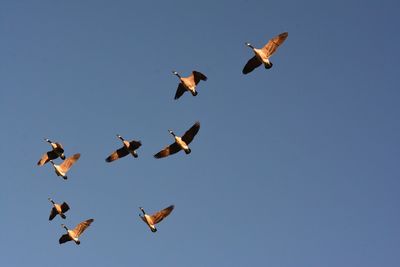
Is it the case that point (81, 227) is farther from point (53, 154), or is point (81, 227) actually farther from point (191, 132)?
point (191, 132)

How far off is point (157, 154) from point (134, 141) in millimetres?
3747

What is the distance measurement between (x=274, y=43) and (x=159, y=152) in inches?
484

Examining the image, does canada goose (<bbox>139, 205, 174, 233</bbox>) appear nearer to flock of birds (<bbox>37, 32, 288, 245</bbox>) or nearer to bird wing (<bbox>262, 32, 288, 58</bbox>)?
flock of birds (<bbox>37, 32, 288, 245</bbox>)

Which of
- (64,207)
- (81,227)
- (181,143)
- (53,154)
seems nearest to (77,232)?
(81,227)

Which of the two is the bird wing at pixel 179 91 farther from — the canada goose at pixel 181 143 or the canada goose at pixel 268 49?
the canada goose at pixel 268 49

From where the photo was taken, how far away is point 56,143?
74.9m

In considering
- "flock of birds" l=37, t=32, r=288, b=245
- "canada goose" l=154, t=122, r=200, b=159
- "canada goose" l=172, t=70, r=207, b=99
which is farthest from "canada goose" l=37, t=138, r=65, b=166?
"canada goose" l=172, t=70, r=207, b=99

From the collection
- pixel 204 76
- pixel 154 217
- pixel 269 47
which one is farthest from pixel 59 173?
pixel 269 47

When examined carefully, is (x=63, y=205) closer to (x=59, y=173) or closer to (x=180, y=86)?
(x=59, y=173)

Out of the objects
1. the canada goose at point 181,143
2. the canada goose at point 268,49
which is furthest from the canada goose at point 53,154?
the canada goose at point 268,49

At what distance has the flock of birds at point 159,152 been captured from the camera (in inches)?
2763

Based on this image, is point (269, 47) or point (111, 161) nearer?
point (269, 47)

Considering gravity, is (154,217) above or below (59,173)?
below

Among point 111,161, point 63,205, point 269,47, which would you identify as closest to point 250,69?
point 269,47
